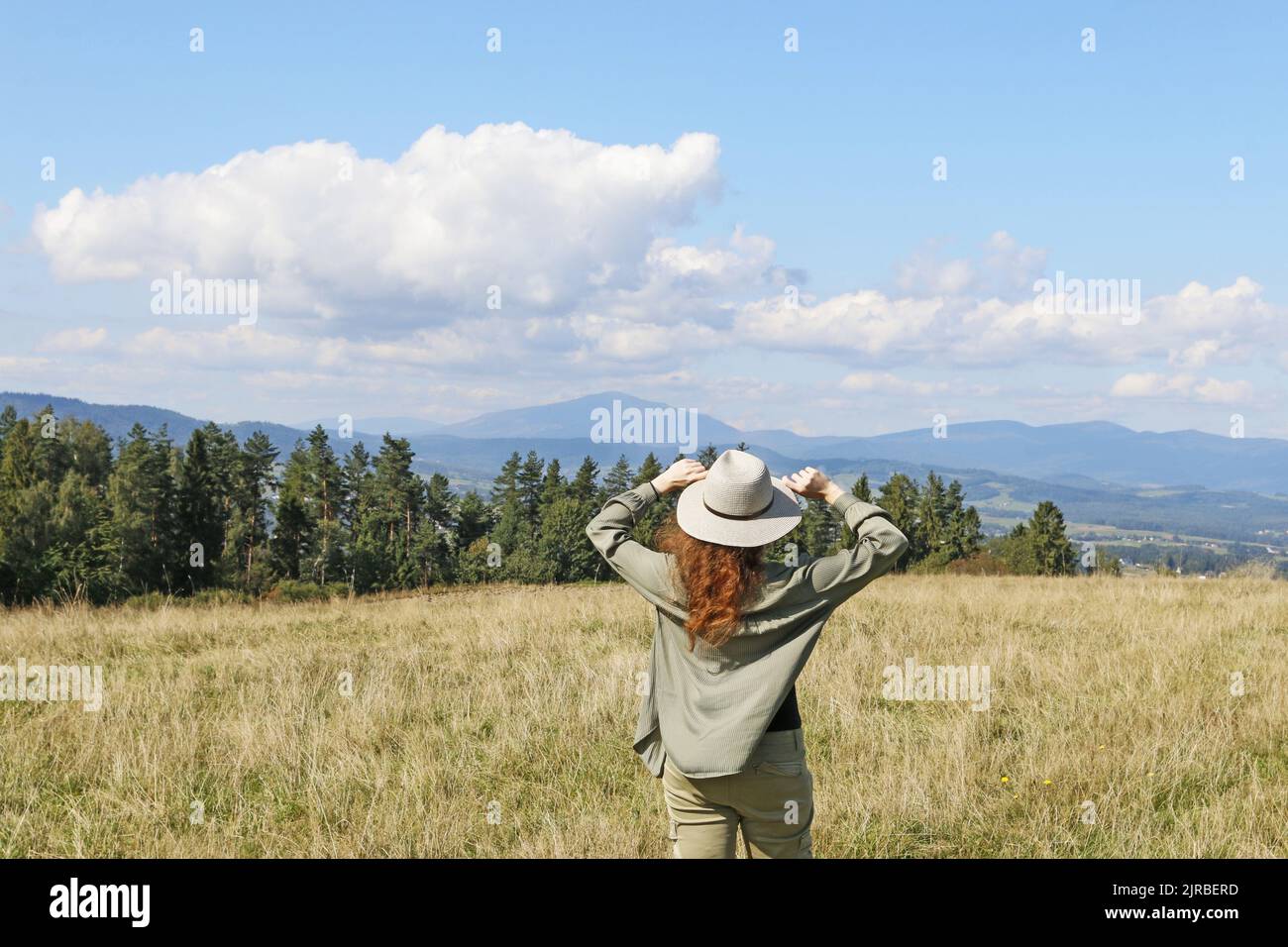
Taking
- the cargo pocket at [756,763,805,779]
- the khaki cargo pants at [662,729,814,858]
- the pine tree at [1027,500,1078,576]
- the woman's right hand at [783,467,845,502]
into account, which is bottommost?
the pine tree at [1027,500,1078,576]

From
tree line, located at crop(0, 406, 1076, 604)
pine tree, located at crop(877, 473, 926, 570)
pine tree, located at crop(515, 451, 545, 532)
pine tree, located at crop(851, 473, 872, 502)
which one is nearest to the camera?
pine tree, located at crop(851, 473, 872, 502)

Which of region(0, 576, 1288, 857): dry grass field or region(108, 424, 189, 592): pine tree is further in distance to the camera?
region(108, 424, 189, 592): pine tree

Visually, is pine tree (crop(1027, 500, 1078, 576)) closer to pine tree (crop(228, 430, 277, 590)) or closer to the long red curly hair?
pine tree (crop(228, 430, 277, 590))

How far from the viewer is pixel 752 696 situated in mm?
2986

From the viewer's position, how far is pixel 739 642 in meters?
3.02

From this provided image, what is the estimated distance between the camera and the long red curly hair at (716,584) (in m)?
2.94

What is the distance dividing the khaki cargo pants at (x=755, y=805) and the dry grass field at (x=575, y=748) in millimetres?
1530

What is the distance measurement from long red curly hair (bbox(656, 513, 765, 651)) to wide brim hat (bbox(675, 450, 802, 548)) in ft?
0.17

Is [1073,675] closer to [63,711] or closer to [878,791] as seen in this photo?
[878,791]

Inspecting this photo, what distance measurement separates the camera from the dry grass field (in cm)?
484

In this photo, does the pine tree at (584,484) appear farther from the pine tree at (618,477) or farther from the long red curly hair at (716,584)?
the long red curly hair at (716,584)


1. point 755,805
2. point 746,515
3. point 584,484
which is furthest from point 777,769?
point 584,484

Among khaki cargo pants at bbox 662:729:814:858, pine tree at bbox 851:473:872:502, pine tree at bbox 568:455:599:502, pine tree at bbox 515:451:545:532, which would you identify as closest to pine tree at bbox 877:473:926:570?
pine tree at bbox 568:455:599:502
